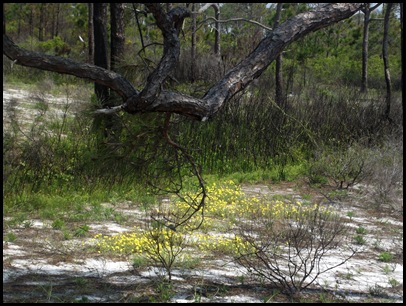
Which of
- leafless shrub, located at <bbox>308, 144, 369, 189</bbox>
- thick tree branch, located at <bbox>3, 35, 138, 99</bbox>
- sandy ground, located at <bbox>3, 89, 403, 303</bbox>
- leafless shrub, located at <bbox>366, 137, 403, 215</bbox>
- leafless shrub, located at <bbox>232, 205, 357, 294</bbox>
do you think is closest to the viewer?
thick tree branch, located at <bbox>3, 35, 138, 99</bbox>

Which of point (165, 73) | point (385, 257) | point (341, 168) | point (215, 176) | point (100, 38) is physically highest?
point (100, 38)

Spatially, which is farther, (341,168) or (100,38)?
(100,38)

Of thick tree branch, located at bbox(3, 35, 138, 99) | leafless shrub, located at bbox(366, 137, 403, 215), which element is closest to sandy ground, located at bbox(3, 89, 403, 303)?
thick tree branch, located at bbox(3, 35, 138, 99)

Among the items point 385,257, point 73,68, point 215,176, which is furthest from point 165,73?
point 215,176

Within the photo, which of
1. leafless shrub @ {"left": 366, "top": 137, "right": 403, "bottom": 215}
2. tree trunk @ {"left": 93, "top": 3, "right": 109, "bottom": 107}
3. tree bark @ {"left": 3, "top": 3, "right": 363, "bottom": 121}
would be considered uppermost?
tree trunk @ {"left": 93, "top": 3, "right": 109, "bottom": 107}

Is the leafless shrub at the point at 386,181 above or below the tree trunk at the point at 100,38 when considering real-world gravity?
below

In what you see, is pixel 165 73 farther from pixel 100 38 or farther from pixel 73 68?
pixel 100 38

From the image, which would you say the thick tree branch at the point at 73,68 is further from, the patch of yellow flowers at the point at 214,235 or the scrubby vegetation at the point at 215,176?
the patch of yellow flowers at the point at 214,235

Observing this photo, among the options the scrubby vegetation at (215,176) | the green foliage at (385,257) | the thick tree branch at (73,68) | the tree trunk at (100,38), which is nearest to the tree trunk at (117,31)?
the tree trunk at (100,38)

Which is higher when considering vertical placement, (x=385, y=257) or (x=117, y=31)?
(x=117, y=31)

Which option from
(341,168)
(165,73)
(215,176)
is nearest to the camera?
(165,73)

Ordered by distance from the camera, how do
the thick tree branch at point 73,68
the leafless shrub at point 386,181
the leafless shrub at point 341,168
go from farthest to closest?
the leafless shrub at point 341,168, the leafless shrub at point 386,181, the thick tree branch at point 73,68

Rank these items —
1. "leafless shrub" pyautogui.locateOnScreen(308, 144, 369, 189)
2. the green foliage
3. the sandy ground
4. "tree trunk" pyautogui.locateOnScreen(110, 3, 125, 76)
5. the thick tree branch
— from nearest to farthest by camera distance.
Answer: the thick tree branch < the sandy ground < the green foliage < "leafless shrub" pyautogui.locateOnScreen(308, 144, 369, 189) < "tree trunk" pyautogui.locateOnScreen(110, 3, 125, 76)

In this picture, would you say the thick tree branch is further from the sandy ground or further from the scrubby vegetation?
the sandy ground
